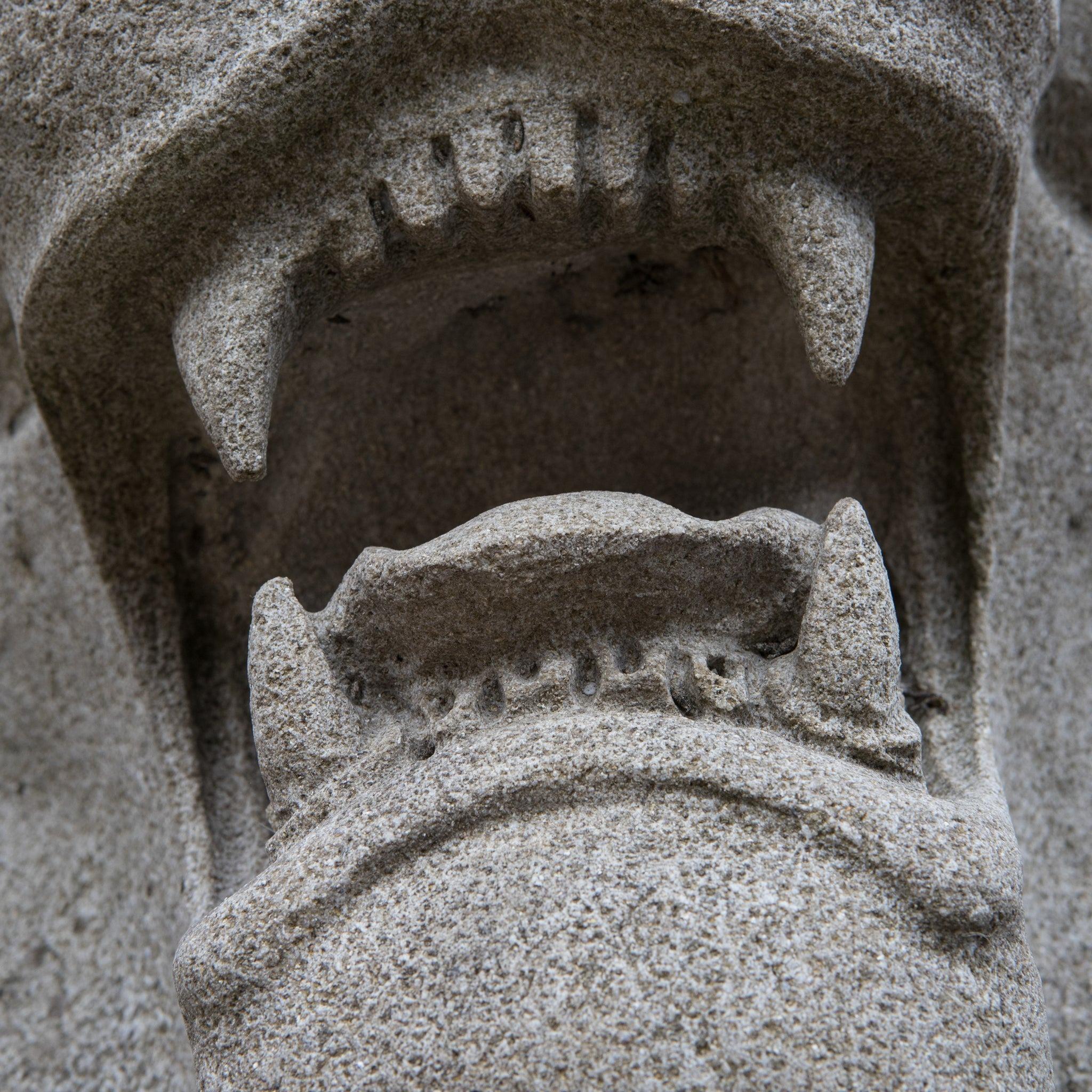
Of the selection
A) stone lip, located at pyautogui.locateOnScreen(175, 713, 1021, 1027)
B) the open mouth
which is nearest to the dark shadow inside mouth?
the open mouth

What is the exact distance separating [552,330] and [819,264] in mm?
288

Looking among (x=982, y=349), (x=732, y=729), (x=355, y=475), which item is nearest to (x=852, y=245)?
(x=982, y=349)

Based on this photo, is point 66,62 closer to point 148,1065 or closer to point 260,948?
point 260,948

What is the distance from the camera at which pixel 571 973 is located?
633mm

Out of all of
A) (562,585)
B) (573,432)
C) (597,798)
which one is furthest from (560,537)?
(573,432)

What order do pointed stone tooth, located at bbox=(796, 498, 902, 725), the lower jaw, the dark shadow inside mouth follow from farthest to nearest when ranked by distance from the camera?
the dark shadow inside mouth
pointed stone tooth, located at bbox=(796, 498, 902, 725)
the lower jaw

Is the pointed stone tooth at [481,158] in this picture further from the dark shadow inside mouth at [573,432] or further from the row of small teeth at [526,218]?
the dark shadow inside mouth at [573,432]

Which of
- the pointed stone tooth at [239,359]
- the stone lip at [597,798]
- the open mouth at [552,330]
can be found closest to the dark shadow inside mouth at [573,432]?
the open mouth at [552,330]

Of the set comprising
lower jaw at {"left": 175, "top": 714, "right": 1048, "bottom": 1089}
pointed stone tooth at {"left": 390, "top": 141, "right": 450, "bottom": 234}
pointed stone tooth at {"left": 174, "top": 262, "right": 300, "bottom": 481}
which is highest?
pointed stone tooth at {"left": 390, "top": 141, "right": 450, "bottom": 234}

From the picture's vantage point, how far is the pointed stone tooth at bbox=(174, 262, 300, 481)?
771mm

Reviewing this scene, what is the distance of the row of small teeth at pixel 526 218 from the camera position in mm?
757

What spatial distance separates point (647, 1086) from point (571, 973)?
0.22 feet

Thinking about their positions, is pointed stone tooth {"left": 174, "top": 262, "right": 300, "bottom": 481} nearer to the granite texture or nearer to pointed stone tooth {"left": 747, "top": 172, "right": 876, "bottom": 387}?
the granite texture

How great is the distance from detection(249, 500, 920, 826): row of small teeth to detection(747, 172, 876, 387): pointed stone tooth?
102 mm
